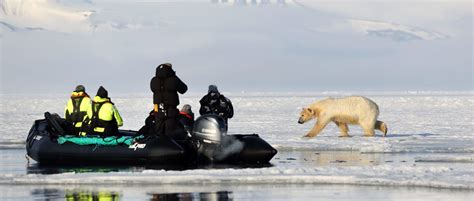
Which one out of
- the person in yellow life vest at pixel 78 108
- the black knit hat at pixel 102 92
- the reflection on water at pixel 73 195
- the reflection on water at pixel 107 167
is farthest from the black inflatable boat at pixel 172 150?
the reflection on water at pixel 73 195

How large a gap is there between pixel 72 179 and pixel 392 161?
686 cm

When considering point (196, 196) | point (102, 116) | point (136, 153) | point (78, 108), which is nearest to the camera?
point (196, 196)

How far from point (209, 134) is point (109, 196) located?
5.65 meters

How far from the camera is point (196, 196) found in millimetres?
13336

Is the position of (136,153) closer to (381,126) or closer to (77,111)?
(77,111)

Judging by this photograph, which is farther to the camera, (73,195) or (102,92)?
(102,92)

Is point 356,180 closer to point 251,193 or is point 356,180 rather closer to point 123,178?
point 251,193

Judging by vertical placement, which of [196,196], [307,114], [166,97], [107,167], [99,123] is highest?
[307,114]

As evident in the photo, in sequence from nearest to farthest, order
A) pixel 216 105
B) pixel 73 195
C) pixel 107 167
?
pixel 73 195 < pixel 107 167 < pixel 216 105

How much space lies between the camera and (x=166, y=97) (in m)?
19.3

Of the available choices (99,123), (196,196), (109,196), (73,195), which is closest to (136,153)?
(99,123)

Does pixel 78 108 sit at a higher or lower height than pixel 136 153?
higher

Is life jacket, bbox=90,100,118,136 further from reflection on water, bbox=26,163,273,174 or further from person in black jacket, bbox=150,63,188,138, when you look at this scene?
reflection on water, bbox=26,163,273,174

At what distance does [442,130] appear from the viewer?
104 ft
